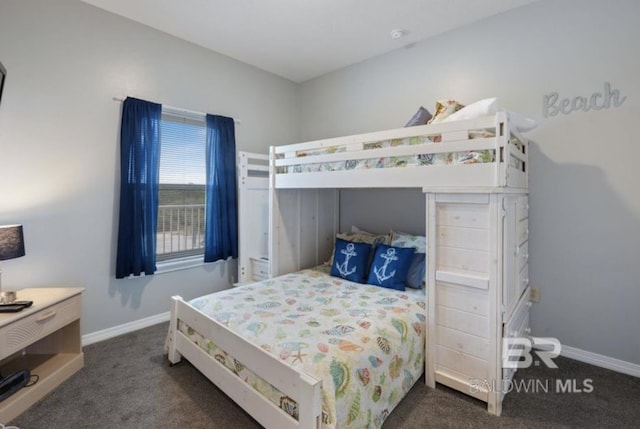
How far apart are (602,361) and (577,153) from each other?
4.89ft

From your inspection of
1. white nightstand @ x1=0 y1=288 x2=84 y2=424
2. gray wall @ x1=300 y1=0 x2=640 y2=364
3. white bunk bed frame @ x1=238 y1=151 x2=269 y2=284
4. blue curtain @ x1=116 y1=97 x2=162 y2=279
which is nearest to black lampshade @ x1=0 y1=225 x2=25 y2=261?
white nightstand @ x1=0 y1=288 x2=84 y2=424

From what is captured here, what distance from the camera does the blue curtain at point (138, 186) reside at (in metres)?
2.63

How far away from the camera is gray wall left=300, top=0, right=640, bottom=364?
6.91 ft

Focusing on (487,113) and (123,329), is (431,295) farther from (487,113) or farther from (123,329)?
A: (123,329)

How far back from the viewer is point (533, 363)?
227cm

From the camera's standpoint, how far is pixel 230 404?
1816 millimetres

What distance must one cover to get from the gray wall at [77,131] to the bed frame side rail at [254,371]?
0.97 m

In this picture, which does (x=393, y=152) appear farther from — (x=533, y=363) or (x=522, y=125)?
(x=533, y=363)

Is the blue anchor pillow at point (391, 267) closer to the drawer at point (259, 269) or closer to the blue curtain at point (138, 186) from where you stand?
the drawer at point (259, 269)

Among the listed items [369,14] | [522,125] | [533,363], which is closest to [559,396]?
[533,363]

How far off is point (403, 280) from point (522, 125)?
1.37 meters

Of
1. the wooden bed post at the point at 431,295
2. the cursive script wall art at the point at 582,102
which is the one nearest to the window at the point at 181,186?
the wooden bed post at the point at 431,295

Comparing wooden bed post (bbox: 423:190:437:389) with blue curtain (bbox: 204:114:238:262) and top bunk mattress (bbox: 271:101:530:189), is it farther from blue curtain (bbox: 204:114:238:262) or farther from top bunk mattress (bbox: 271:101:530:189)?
blue curtain (bbox: 204:114:238:262)

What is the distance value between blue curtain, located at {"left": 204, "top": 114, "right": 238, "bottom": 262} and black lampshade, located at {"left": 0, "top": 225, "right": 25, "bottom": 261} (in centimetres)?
143
